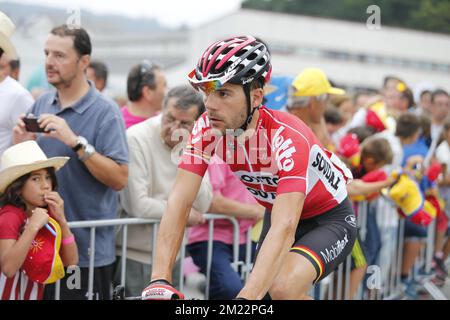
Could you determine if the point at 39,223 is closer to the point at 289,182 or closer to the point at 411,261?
the point at 289,182

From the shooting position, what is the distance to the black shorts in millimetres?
3781

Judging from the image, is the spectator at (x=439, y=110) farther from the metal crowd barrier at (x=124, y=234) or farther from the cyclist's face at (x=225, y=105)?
the cyclist's face at (x=225, y=105)

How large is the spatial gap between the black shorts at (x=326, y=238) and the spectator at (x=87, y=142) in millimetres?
1201

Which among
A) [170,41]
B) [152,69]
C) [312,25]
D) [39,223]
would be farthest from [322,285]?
[170,41]

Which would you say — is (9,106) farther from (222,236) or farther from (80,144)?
(222,236)

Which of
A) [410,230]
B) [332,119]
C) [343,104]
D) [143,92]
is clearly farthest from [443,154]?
[143,92]

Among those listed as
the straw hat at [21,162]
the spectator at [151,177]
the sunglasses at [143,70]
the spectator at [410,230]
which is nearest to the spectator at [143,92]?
the sunglasses at [143,70]

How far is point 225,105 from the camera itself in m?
3.49

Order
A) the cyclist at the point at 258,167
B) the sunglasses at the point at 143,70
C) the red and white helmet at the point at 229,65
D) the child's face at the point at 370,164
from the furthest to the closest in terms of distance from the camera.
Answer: the child's face at the point at 370,164 < the sunglasses at the point at 143,70 < the red and white helmet at the point at 229,65 < the cyclist at the point at 258,167

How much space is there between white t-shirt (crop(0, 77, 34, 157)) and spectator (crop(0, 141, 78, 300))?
22.8 inches

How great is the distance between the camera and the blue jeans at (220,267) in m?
5.36

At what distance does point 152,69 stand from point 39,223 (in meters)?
2.34

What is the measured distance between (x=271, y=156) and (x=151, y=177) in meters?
1.82

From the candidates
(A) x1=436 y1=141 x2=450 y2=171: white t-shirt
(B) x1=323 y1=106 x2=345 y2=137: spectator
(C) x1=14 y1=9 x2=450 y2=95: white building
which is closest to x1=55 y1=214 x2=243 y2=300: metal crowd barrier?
(B) x1=323 y1=106 x2=345 y2=137: spectator
